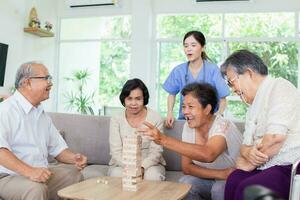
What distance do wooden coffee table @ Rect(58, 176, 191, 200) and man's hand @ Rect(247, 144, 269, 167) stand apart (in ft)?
1.34

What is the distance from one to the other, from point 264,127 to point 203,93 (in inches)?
23.3

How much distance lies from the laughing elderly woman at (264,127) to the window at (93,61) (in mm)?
5164

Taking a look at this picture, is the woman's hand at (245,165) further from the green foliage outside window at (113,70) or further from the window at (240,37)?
the green foliage outside window at (113,70)

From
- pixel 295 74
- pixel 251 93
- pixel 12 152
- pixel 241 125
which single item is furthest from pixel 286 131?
pixel 295 74

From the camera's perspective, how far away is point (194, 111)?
2232 millimetres

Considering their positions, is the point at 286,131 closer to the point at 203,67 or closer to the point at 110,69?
the point at 203,67

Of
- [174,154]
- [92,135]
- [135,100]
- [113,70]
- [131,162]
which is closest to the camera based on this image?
[131,162]

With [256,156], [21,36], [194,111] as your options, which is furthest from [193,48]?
[21,36]

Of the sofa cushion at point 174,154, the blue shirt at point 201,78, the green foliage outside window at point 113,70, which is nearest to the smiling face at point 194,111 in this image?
the sofa cushion at point 174,154

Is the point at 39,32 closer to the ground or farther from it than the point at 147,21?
closer to the ground

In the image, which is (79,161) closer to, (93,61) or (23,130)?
(23,130)

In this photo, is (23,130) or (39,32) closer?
(23,130)

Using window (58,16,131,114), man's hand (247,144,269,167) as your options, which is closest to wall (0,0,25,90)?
window (58,16,131,114)

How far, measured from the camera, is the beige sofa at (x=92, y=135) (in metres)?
2.98
